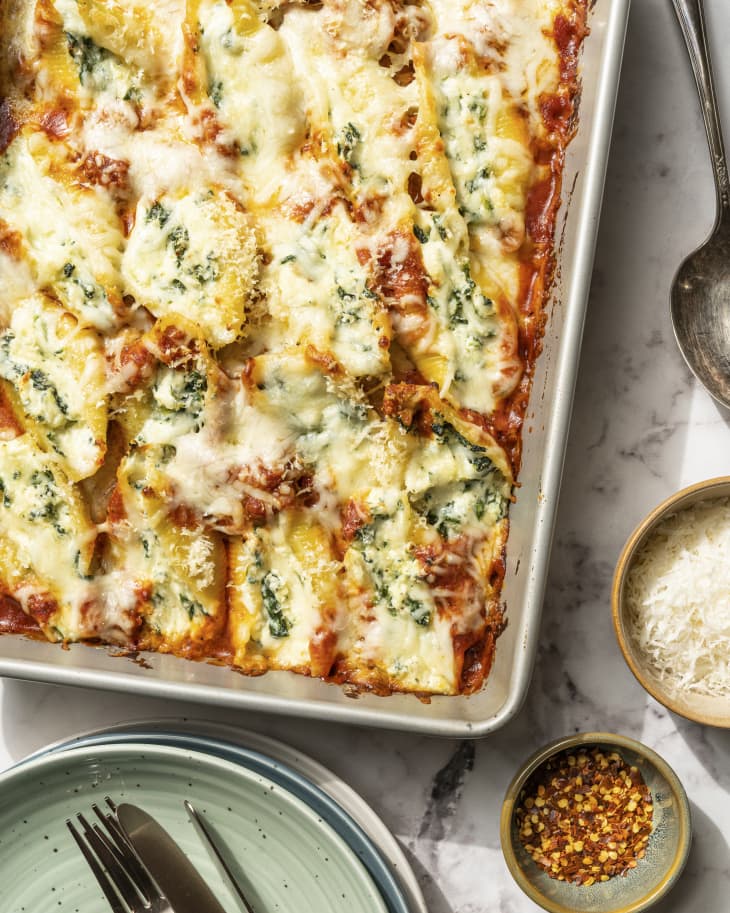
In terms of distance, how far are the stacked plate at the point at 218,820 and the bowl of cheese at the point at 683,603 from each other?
0.92 meters

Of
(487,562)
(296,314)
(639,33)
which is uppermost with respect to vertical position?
(639,33)

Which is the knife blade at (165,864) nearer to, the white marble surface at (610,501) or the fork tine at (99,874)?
the fork tine at (99,874)

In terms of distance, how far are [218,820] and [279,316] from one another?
4.70 feet

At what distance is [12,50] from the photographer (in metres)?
2.46

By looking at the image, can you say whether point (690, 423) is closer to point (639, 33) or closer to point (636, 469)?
point (636, 469)

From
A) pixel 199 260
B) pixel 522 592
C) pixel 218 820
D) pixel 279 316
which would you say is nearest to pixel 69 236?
pixel 199 260

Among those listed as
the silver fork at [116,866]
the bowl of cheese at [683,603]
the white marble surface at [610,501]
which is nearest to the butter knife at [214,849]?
the silver fork at [116,866]

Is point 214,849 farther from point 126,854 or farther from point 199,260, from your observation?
point 199,260

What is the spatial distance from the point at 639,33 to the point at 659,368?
1.03 metres

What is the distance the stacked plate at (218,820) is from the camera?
8.16 feet

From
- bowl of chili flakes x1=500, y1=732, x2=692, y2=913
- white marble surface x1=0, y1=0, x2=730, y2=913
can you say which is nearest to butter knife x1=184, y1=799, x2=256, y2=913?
white marble surface x1=0, y1=0, x2=730, y2=913

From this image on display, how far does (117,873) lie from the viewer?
2566 mm

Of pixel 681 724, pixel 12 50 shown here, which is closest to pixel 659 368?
pixel 681 724

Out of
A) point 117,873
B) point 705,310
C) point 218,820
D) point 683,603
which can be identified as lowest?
point 117,873
